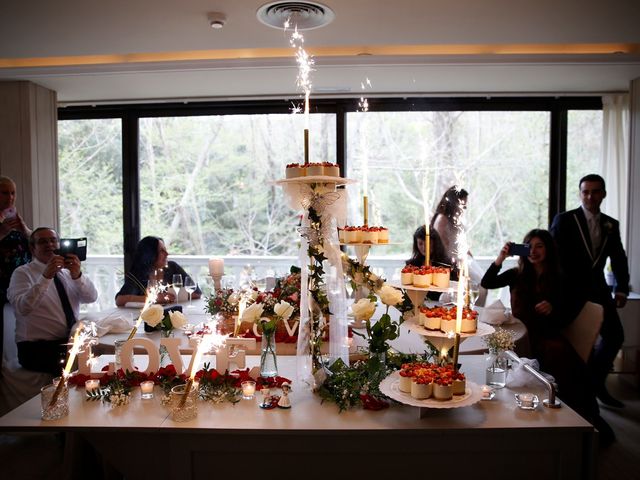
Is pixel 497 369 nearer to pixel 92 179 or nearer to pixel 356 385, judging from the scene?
pixel 356 385

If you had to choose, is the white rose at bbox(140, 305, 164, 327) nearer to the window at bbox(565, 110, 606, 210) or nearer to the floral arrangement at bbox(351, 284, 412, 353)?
the floral arrangement at bbox(351, 284, 412, 353)

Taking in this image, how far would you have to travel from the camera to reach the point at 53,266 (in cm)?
306

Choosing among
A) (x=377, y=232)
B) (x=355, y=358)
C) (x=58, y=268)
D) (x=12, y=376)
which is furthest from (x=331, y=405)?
(x=12, y=376)

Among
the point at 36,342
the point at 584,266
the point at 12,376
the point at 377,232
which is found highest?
the point at 377,232

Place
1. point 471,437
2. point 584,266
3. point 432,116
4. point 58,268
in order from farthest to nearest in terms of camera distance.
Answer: point 432,116, point 584,266, point 58,268, point 471,437

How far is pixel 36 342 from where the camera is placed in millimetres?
3213

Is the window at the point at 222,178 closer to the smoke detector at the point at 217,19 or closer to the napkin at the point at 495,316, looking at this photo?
the smoke detector at the point at 217,19

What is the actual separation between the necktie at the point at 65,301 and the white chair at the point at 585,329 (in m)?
2.95

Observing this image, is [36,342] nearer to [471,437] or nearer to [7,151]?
[7,151]

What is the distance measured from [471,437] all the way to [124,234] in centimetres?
437

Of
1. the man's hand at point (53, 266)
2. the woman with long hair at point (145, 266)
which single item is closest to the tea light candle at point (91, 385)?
the man's hand at point (53, 266)

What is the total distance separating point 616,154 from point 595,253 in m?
1.28

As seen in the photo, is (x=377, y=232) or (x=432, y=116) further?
(x=432, y=116)

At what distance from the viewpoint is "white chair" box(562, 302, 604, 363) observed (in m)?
3.08
